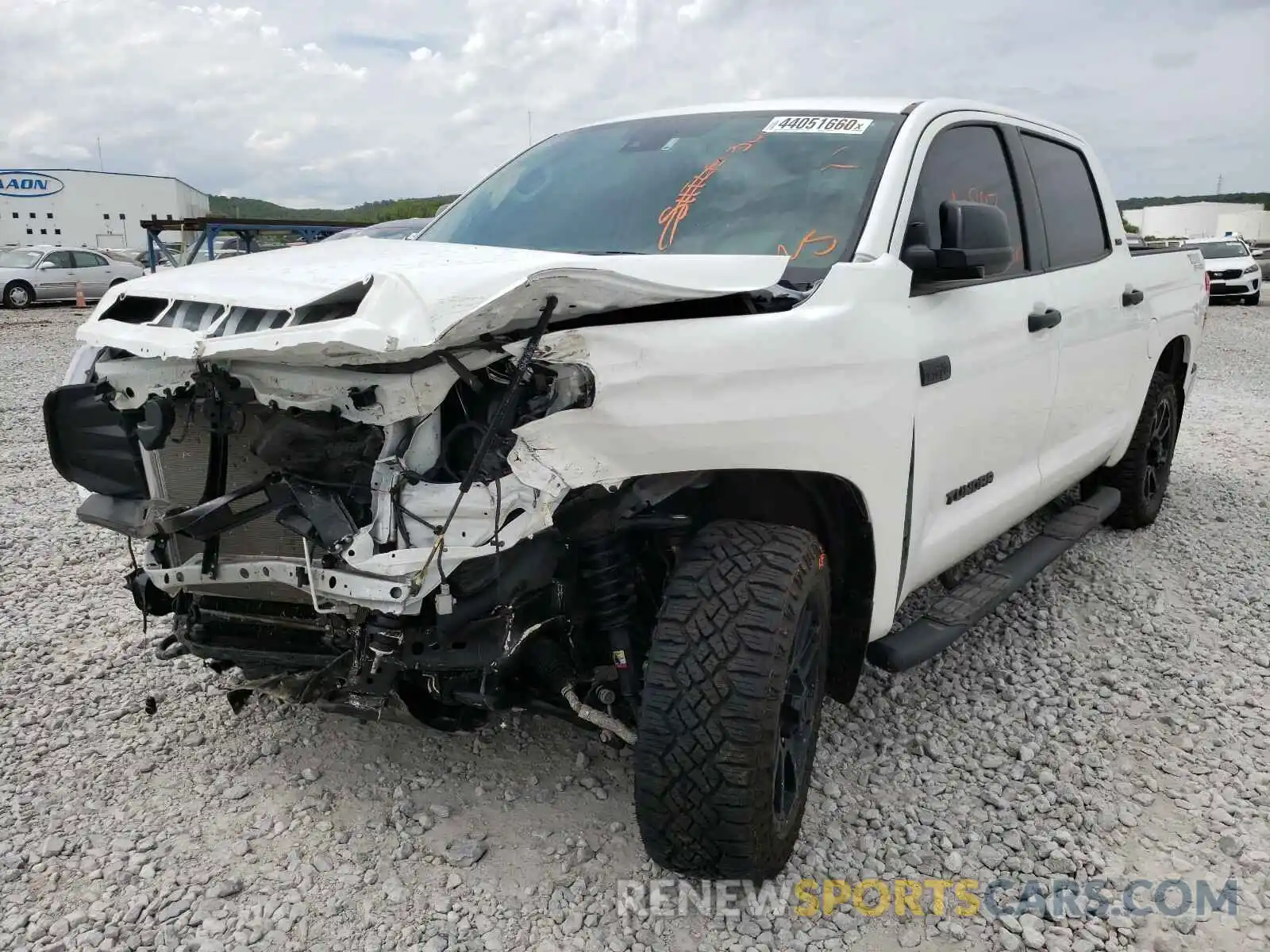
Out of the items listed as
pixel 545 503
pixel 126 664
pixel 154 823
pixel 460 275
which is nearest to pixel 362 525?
pixel 545 503

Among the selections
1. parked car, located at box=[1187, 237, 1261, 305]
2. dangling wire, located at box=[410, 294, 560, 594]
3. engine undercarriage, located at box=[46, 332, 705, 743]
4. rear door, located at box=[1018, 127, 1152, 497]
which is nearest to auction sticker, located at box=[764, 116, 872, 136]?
rear door, located at box=[1018, 127, 1152, 497]

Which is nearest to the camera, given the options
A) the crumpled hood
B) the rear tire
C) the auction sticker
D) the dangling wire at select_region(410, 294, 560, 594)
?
the crumpled hood

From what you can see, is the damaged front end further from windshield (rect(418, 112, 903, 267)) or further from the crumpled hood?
windshield (rect(418, 112, 903, 267))

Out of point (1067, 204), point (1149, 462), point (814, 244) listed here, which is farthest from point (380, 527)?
point (1149, 462)

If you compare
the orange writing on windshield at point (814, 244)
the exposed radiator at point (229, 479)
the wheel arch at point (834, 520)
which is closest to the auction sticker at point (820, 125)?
the orange writing on windshield at point (814, 244)

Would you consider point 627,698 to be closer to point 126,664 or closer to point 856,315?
point 856,315

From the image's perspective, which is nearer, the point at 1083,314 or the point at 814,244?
the point at 814,244

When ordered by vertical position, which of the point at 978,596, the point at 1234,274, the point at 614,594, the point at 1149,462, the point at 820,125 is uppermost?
A: the point at 820,125

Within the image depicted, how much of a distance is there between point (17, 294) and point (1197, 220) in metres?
50.4

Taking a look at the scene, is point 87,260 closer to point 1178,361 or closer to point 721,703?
point 1178,361

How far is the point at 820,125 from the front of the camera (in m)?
3.27

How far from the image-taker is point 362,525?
7.04 ft

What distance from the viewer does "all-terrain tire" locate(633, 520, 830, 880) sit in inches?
88.4

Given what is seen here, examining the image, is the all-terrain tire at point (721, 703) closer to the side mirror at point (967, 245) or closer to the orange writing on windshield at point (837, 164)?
the side mirror at point (967, 245)
